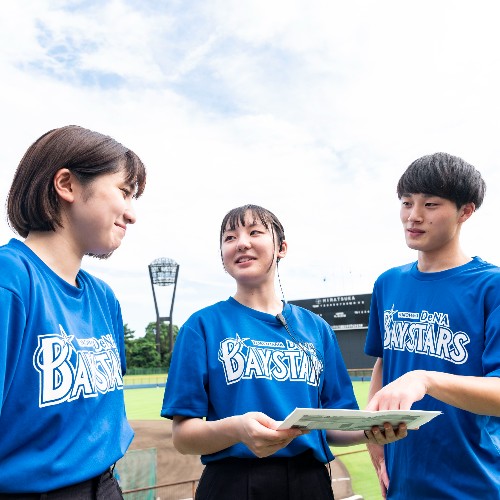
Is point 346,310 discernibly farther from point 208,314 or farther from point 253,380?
point 253,380

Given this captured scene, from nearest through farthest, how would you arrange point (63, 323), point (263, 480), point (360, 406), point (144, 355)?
point (63, 323) → point (263, 480) → point (360, 406) → point (144, 355)

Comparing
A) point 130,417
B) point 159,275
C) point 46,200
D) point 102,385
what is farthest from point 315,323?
point 159,275

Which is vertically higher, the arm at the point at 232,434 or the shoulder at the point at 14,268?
the shoulder at the point at 14,268

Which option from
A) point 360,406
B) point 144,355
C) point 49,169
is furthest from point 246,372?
point 144,355

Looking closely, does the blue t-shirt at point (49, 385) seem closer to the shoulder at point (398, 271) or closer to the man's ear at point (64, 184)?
the man's ear at point (64, 184)

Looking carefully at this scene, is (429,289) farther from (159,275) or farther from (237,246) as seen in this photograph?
(159,275)

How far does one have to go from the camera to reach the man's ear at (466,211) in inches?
93.3

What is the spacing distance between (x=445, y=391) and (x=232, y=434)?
745mm

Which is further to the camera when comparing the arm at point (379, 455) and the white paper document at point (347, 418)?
the arm at point (379, 455)

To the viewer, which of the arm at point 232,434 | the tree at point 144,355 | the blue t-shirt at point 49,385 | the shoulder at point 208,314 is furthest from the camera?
the tree at point 144,355

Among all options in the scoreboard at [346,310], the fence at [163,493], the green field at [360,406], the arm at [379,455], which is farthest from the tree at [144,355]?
the arm at [379,455]

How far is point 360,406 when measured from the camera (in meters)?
23.7

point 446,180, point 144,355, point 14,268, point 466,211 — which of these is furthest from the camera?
point 144,355

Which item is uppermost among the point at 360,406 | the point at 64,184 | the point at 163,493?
the point at 64,184
